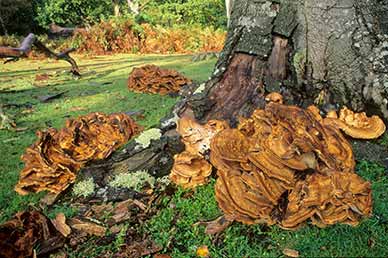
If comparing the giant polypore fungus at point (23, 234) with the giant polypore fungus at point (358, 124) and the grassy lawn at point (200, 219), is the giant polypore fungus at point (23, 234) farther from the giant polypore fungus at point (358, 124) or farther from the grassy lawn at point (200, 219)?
the giant polypore fungus at point (358, 124)

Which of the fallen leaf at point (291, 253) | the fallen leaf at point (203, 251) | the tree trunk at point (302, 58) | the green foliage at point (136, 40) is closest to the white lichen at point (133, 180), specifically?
the tree trunk at point (302, 58)

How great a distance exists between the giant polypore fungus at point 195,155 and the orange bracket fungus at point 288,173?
453 millimetres

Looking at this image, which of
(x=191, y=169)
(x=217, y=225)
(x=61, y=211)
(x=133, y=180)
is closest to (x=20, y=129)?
(x=61, y=211)

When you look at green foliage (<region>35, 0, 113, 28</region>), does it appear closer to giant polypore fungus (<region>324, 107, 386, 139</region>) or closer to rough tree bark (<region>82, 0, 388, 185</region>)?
rough tree bark (<region>82, 0, 388, 185</region>)

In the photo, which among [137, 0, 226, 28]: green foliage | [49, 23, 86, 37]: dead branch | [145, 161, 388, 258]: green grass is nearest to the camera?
[145, 161, 388, 258]: green grass

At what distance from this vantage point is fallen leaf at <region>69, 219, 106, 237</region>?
10.3 ft

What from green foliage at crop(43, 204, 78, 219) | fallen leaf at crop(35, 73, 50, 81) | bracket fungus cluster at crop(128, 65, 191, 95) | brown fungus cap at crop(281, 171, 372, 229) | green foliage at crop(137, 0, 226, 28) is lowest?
green foliage at crop(137, 0, 226, 28)

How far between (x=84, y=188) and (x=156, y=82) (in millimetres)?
5279

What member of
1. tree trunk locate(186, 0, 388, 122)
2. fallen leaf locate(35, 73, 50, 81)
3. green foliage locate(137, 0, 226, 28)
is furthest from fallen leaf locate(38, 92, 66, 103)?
green foliage locate(137, 0, 226, 28)

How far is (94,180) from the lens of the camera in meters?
3.72

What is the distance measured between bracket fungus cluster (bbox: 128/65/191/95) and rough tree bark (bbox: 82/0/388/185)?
15.7 ft

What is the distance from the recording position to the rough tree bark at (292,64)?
130 inches

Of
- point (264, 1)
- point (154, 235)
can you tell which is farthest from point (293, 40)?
point (154, 235)

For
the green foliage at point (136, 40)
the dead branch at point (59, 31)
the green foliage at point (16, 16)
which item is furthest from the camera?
the dead branch at point (59, 31)
